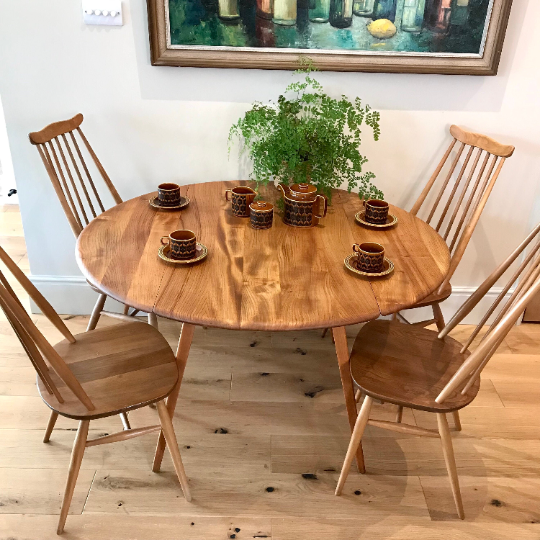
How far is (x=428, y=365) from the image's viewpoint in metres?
1.64

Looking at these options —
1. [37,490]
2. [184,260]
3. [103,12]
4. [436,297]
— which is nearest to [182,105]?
[103,12]

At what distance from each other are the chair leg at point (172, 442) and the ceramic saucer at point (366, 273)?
69 centimetres

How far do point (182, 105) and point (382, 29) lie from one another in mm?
889

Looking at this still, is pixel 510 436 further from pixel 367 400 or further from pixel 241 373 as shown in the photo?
pixel 241 373

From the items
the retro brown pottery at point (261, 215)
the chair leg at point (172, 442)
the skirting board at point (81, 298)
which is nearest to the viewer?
the chair leg at point (172, 442)

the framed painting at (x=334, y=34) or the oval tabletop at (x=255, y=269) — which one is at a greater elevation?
the framed painting at (x=334, y=34)

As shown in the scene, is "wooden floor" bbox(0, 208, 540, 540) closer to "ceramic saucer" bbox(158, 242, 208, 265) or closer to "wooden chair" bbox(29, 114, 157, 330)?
"wooden chair" bbox(29, 114, 157, 330)

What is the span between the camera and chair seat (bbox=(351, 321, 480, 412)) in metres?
1.49

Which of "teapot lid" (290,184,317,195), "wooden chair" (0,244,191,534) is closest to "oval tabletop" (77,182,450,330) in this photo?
"teapot lid" (290,184,317,195)

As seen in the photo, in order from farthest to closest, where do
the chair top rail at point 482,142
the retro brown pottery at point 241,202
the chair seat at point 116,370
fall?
the chair top rail at point 482,142 < the retro brown pottery at point 241,202 < the chair seat at point 116,370

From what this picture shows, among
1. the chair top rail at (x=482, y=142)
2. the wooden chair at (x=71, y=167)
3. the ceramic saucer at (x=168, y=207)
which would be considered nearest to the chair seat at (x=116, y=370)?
the wooden chair at (x=71, y=167)

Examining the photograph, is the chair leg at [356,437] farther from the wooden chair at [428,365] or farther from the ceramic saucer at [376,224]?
the ceramic saucer at [376,224]

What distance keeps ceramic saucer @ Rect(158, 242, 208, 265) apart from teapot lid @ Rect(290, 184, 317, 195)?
1.34ft

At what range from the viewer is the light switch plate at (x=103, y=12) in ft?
6.68
